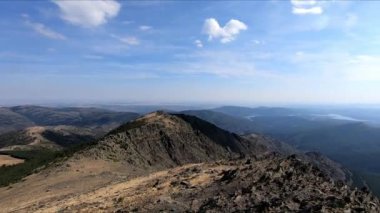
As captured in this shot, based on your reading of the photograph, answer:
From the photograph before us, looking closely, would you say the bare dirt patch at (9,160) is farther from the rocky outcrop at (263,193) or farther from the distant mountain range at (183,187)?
the rocky outcrop at (263,193)

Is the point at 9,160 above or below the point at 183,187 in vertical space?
below

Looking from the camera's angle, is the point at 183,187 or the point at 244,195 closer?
the point at 244,195

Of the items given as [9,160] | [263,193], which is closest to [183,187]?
[263,193]

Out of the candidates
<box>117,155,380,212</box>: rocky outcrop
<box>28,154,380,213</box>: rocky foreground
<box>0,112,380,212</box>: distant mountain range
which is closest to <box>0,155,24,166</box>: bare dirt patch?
<box>0,112,380,212</box>: distant mountain range

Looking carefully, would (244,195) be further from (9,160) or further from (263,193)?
(9,160)

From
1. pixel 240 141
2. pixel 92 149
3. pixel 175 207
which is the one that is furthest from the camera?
pixel 240 141

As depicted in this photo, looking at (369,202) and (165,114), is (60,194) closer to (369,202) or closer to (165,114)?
(369,202)

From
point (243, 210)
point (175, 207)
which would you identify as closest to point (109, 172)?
point (175, 207)

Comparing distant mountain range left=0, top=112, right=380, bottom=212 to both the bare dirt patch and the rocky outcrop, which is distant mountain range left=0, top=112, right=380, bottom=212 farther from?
the bare dirt patch

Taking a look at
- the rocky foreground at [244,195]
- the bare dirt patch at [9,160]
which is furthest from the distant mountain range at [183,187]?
the bare dirt patch at [9,160]
